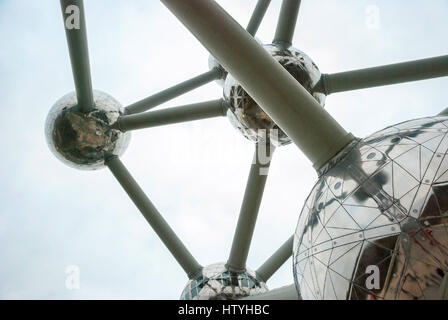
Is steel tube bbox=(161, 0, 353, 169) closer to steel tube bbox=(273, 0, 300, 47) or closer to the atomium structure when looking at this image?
the atomium structure

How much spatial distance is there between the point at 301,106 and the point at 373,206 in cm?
65

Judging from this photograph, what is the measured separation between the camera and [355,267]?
2.15 meters

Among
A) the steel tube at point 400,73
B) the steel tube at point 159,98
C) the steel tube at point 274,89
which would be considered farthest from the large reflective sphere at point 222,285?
the steel tube at point 274,89

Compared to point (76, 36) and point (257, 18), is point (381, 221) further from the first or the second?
point (257, 18)

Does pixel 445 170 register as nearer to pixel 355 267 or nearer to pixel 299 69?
pixel 355 267

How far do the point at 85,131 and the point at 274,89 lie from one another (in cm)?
428

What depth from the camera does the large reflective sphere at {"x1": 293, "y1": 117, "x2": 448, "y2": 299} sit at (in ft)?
6.62

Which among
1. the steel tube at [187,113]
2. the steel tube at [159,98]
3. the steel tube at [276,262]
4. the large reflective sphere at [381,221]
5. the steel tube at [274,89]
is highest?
the steel tube at [159,98]

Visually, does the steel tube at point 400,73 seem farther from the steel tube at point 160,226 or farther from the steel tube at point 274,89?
the steel tube at point 160,226

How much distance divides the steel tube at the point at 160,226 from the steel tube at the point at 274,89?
3512 millimetres

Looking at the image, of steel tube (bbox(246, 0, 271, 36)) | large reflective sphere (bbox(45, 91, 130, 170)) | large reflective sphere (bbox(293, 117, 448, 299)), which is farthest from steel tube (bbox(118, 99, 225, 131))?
large reflective sphere (bbox(293, 117, 448, 299))

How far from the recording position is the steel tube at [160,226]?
579cm

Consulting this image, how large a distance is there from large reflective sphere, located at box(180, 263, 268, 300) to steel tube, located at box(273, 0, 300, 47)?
298cm

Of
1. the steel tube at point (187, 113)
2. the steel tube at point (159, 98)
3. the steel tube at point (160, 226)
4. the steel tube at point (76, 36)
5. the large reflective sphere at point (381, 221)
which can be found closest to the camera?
the large reflective sphere at point (381, 221)
